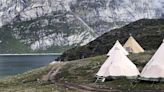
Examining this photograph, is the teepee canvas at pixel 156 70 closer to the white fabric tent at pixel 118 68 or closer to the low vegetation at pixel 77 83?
the low vegetation at pixel 77 83

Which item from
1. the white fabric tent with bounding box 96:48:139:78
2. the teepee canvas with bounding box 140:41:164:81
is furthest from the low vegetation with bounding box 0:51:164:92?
the white fabric tent with bounding box 96:48:139:78

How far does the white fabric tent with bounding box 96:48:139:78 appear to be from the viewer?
77.7m

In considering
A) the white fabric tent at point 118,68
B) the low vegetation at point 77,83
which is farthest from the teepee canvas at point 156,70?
the white fabric tent at point 118,68

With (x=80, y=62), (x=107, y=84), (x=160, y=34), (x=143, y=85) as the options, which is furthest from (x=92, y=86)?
(x=160, y=34)

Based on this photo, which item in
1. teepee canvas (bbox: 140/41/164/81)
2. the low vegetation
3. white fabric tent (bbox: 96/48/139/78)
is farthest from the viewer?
white fabric tent (bbox: 96/48/139/78)

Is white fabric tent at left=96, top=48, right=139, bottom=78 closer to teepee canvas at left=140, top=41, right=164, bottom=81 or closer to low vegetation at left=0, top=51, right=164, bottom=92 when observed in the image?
low vegetation at left=0, top=51, right=164, bottom=92

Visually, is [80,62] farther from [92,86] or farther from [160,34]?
[160,34]

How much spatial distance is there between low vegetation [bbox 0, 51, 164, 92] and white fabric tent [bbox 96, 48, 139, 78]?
2048mm

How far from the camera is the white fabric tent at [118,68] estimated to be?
255 feet

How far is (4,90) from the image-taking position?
7244 cm

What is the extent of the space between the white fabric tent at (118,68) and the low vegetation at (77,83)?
2048 millimetres

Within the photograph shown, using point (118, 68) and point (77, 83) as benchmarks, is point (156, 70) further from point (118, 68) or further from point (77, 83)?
point (77, 83)

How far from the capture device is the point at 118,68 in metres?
78.3

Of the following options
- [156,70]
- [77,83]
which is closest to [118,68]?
[77,83]
